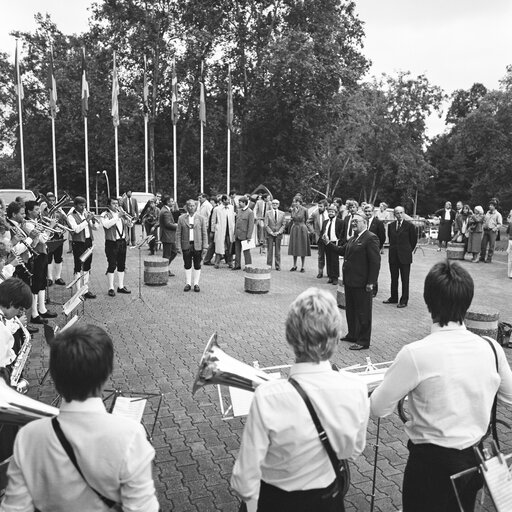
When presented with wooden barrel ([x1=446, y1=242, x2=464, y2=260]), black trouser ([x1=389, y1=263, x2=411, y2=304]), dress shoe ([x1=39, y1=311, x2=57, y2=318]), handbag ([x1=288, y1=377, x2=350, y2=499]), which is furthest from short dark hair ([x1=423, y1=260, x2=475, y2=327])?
wooden barrel ([x1=446, y1=242, x2=464, y2=260])

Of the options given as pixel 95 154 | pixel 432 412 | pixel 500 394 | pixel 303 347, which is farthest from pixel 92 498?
pixel 95 154

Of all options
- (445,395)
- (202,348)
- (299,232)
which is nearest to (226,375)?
(445,395)

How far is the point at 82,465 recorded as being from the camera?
186 centimetres

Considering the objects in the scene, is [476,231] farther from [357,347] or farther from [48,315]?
[48,315]

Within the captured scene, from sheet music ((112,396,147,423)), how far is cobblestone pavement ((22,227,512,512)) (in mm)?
729

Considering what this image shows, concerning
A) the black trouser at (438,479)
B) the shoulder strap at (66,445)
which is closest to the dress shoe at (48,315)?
the shoulder strap at (66,445)

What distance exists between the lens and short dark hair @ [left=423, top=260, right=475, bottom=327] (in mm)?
2621

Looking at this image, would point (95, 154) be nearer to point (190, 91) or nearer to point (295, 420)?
point (190, 91)

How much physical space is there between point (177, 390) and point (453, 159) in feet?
183

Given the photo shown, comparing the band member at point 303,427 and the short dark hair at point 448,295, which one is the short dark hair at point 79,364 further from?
the short dark hair at point 448,295

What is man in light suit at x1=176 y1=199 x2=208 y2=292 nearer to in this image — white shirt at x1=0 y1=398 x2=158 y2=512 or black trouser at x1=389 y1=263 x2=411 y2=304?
black trouser at x1=389 y1=263 x2=411 y2=304

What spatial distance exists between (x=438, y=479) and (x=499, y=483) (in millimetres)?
280

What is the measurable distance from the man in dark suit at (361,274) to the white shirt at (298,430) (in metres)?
5.50

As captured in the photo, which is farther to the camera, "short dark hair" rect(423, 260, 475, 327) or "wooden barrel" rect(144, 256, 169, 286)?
"wooden barrel" rect(144, 256, 169, 286)
